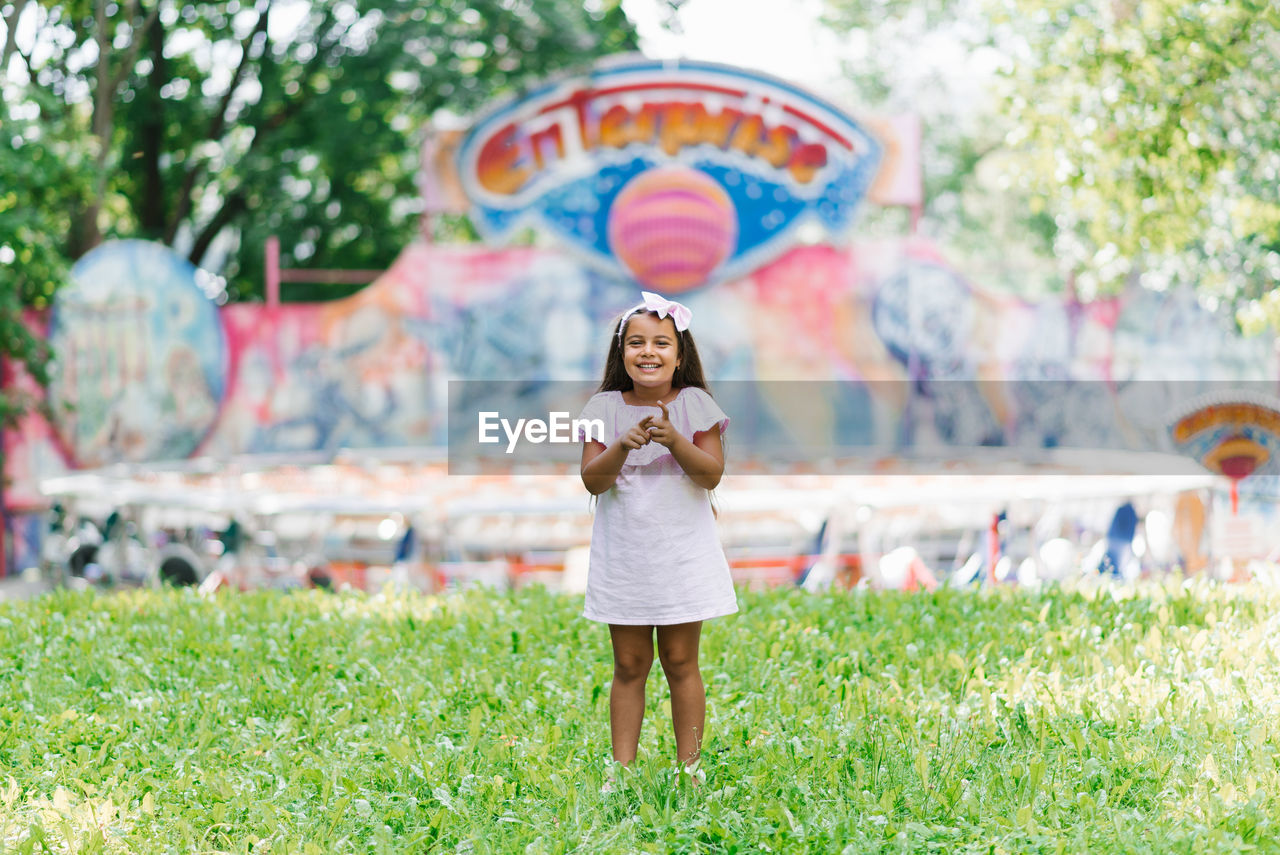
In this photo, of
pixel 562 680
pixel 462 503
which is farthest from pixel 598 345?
pixel 562 680

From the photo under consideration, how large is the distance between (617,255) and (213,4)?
6.71m

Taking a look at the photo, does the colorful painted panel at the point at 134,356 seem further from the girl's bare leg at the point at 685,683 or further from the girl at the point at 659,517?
the girl's bare leg at the point at 685,683

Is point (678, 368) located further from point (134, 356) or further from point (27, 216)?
point (134, 356)

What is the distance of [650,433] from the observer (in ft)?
10.4

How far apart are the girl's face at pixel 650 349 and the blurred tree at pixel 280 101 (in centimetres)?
1118

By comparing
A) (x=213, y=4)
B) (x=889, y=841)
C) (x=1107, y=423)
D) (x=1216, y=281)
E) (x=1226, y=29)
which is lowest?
(x=889, y=841)

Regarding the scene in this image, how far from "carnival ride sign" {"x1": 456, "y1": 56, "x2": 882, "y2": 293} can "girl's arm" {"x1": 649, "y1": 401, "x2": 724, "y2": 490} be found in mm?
8988

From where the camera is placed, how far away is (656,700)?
4426mm

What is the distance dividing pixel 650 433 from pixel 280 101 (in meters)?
14.1

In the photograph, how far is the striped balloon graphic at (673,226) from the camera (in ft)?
39.8

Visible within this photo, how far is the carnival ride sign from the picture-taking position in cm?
1202

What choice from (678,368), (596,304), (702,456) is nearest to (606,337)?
(596,304)

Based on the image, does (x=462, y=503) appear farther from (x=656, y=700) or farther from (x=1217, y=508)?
(x=1217, y=508)

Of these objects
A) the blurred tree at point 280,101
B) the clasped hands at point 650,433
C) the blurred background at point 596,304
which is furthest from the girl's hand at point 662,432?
the blurred tree at point 280,101
